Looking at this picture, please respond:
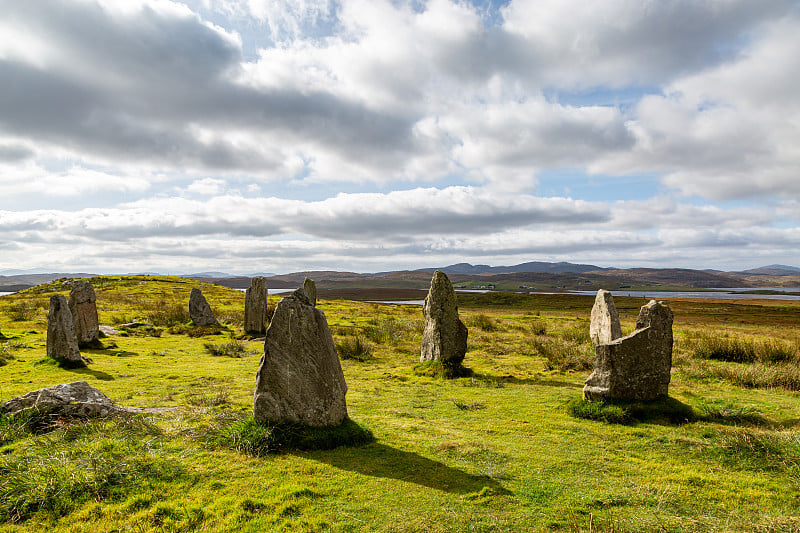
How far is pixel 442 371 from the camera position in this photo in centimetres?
1471

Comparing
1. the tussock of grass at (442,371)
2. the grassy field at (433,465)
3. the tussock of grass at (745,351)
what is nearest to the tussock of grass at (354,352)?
the tussock of grass at (442,371)

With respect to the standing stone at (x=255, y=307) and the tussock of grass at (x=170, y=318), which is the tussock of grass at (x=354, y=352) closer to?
the standing stone at (x=255, y=307)

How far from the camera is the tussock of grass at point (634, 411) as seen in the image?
938 cm

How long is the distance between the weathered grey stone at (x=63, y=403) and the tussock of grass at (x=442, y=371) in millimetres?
9681

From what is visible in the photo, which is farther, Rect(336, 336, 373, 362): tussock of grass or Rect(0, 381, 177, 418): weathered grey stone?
Rect(336, 336, 373, 362): tussock of grass

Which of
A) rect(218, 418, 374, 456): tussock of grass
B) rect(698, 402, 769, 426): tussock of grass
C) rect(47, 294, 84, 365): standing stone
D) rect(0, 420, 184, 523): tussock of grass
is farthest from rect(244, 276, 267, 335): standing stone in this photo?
rect(698, 402, 769, 426): tussock of grass

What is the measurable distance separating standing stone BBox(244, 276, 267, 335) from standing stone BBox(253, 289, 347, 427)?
1807 cm

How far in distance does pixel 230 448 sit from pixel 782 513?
8.57 m

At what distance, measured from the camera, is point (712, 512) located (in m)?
5.50

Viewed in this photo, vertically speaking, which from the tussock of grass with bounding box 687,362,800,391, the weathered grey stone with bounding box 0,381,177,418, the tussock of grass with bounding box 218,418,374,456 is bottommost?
the tussock of grass with bounding box 687,362,800,391

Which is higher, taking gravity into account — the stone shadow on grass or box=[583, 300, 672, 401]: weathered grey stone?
box=[583, 300, 672, 401]: weathered grey stone

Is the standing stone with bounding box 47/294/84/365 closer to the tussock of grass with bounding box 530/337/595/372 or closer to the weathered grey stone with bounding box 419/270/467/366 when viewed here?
the weathered grey stone with bounding box 419/270/467/366

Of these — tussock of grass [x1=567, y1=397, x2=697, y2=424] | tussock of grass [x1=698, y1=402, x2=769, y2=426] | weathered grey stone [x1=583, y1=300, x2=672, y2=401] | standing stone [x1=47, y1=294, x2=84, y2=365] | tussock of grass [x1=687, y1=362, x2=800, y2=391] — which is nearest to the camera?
tussock of grass [x1=698, y1=402, x2=769, y2=426]

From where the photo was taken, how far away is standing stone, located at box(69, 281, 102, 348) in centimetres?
1836
